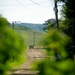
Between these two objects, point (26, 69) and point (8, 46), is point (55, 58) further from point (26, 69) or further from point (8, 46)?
point (26, 69)

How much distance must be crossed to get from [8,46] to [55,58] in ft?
0.68

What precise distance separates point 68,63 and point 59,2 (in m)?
34.5

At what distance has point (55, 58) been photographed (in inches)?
51.6

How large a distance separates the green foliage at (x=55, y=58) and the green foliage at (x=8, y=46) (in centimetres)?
12

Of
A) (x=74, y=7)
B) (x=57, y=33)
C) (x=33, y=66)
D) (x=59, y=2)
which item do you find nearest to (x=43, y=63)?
(x=33, y=66)

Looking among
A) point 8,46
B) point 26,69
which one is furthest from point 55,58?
point 26,69

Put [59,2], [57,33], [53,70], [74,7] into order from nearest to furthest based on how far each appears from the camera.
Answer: [53,70], [57,33], [74,7], [59,2]

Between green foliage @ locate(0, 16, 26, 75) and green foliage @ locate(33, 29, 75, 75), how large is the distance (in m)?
0.12

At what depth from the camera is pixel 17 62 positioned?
1.36 metres

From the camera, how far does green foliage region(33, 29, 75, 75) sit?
1.21 metres

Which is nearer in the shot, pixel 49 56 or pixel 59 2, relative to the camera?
pixel 49 56

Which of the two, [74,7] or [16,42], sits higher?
[74,7]

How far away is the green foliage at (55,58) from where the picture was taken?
1205 millimetres

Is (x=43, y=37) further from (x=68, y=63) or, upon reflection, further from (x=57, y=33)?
(x=68, y=63)
